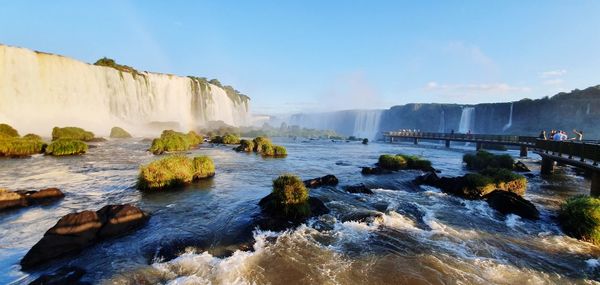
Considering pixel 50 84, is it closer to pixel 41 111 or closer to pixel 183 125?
pixel 41 111

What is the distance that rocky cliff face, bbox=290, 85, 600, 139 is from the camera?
85.0 meters

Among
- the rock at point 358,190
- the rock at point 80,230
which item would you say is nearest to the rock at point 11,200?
the rock at point 80,230

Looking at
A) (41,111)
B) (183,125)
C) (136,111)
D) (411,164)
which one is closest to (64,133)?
(41,111)

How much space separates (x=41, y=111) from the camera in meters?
46.0

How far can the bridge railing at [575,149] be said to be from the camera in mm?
16062

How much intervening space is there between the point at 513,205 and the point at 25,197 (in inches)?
891

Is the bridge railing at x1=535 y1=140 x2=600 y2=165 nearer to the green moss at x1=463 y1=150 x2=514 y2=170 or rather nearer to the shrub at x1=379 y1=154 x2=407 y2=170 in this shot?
the green moss at x1=463 y1=150 x2=514 y2=170

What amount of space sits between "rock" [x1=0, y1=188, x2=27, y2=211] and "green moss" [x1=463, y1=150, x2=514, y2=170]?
32.4 metres

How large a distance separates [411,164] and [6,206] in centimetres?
2692

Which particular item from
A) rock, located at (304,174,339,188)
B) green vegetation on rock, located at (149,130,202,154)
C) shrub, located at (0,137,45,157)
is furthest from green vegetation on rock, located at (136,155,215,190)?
shrub, located at (0,137,45,157)

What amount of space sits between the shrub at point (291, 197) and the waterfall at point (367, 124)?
131 metres

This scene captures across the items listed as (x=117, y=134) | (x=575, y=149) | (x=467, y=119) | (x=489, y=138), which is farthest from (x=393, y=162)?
(x=467, y=119)

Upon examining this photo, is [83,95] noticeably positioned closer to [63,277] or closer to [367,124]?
[63,277]

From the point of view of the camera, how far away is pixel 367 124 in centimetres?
14575
